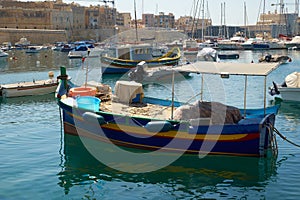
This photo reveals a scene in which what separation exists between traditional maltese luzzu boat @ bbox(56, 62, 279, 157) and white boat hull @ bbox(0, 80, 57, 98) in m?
11.1

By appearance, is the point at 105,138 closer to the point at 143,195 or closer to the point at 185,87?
the point at 143,195

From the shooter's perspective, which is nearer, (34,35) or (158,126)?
(158,126)

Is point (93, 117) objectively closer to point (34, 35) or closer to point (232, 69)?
point (232, 69)

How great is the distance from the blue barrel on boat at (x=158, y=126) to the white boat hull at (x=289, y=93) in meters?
13.1

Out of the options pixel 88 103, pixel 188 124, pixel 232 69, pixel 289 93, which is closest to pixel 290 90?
pixel 289 93

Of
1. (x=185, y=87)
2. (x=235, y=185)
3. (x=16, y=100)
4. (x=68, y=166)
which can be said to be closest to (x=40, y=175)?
(x=68, y=166)

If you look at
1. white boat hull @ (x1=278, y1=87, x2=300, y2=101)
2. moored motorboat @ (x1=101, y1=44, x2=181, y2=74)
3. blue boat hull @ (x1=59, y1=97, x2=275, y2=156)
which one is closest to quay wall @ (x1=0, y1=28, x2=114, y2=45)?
moored motorboat @ (x1=101, y1=44, x2=181, y2=74)

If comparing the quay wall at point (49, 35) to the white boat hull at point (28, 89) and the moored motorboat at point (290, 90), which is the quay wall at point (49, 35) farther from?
the moored motorboat at point (290, 90)

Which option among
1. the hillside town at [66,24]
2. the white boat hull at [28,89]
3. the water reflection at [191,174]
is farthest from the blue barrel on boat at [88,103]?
the hillside town at [66,24]

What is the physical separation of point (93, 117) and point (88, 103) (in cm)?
124

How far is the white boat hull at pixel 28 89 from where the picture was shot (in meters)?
24.9

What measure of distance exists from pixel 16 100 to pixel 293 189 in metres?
18.8

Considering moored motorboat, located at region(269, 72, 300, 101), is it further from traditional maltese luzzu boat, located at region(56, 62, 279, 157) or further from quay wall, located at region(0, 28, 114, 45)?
quay wall, located at region(0, 28, 114, 45)

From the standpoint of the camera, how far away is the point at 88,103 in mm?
14359
